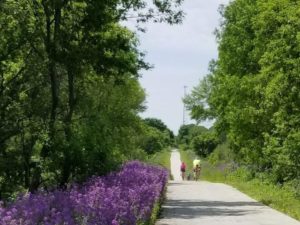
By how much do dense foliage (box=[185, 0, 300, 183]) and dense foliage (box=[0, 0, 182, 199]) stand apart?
23.2 feet

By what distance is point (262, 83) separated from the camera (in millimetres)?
32188

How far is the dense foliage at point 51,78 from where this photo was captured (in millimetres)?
18172

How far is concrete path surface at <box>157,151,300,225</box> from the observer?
1680cm

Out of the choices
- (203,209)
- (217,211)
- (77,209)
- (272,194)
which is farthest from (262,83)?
(77,209)

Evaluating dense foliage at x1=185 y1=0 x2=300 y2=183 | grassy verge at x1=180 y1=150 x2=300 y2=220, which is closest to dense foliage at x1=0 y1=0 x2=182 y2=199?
grassy verge at x1=180 y1=150 x2=300 y2=220

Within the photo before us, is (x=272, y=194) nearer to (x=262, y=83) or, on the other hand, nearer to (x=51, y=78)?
(x=262, y=83)

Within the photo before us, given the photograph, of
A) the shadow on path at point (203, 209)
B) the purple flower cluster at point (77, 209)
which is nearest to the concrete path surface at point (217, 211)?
the shadow on path at point (203, 209)

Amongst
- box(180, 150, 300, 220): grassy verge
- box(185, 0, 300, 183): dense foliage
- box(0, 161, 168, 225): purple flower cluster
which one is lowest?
box(0, 161, 168, 225): purple flower cluster

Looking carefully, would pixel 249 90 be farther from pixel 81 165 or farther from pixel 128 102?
pixel 81 165

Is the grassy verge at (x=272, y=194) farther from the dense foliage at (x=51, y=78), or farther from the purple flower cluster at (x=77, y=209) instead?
the purple flower cluster at (x=77, y=209)

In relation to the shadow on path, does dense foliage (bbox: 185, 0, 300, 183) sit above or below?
above

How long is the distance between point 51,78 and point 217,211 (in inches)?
251

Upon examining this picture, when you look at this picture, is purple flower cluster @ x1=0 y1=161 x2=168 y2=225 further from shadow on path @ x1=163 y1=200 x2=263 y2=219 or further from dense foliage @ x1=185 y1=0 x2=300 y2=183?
dense foliage @ x1=185 y1=0 x2=300 y2=183

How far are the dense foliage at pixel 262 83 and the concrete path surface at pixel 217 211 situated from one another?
3.86 metres
